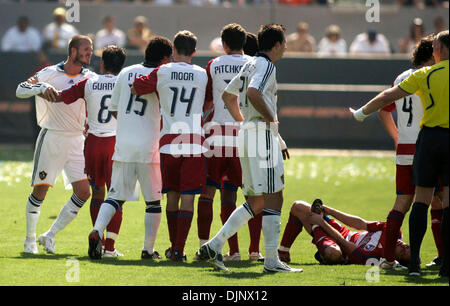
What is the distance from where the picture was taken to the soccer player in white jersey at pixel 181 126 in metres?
8.70

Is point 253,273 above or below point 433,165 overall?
below

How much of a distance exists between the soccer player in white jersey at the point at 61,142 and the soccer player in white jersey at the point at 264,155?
2.34m

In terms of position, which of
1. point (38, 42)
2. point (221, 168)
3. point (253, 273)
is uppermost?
point (38, 42)

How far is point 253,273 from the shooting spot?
8.08 meters

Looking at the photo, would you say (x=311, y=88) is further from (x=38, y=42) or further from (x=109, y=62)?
(x=109, y=62)

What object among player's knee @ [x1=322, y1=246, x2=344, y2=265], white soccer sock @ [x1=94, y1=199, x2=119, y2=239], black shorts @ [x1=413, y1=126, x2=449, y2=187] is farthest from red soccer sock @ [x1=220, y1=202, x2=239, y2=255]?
black shorts @ [x1=413, y1=126, x2=449, y2=187]

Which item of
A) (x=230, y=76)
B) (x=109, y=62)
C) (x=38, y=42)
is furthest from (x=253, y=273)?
(x=38, y=42)

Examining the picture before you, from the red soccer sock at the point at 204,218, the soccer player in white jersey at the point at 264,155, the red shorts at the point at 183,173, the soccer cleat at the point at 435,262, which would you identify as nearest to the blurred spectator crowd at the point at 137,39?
the red soccer sock at the point at 204,218

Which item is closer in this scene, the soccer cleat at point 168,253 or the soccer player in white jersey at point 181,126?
the soccer player in white jersey at point 181,126

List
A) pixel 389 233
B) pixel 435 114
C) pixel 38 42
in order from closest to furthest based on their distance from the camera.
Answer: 1. pixel 435 114
2. pixel 389 233
3. pixel 38 42

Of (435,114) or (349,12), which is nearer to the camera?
(435,114)

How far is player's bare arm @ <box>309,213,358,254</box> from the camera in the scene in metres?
8.94

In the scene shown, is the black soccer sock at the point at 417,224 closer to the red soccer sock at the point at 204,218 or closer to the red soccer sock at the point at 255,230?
the red soccer sock at the point at 255,230
